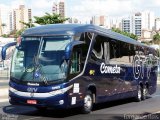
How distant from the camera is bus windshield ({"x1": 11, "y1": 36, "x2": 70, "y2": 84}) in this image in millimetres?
13656

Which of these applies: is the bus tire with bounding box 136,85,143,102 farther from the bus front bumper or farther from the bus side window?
the bus front bumper

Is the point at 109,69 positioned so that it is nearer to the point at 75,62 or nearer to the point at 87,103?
the point at 87,103

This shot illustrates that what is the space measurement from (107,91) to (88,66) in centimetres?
233

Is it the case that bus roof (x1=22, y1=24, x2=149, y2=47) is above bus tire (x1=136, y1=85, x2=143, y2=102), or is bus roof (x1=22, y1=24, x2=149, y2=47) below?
above

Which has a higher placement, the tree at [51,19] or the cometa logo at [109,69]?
the tree at [51,19]

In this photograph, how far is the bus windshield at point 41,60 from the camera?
44.8ft

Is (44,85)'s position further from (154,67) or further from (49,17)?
(49,17)

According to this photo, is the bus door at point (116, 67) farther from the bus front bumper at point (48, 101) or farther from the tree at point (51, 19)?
the tree at point (51, 19)

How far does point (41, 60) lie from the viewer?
45.5 feet

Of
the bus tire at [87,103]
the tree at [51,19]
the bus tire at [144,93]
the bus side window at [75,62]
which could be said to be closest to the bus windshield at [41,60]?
the bus side window at [75,62]

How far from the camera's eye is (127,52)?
20.1 meters

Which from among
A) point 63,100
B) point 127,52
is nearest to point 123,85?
point 127,52

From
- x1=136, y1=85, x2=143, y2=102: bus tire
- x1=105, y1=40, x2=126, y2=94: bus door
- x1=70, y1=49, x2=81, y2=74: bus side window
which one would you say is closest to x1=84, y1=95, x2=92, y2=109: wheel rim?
x1=70, y1=49, x2=81, y2=74: bus side window

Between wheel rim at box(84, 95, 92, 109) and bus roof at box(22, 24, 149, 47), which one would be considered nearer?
bus roof at box(22, 24, 149, 47)
